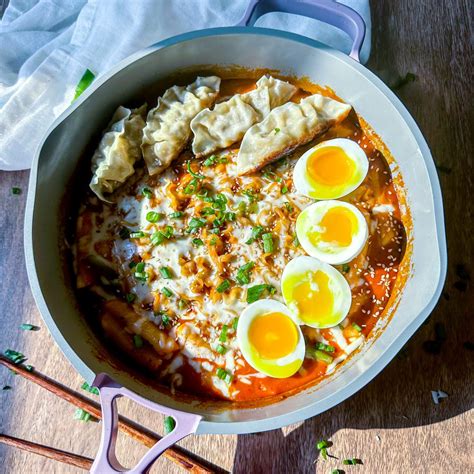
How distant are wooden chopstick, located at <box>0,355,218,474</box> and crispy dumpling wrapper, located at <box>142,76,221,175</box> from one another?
1018 millimetres

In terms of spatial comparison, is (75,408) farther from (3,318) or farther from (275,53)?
(275,53)

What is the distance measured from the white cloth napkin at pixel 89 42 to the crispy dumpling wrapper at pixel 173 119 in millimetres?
270

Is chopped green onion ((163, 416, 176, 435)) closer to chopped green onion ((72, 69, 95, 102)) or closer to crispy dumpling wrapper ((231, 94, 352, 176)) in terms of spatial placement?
crispy dumpling wrapper ((231, 94, 352, 176))

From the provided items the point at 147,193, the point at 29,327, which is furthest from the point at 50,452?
the point at 147,193

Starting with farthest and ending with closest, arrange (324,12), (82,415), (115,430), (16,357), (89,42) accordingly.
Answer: (89,42) → (16,357) → (82,415) → (324,12) → (115,430)

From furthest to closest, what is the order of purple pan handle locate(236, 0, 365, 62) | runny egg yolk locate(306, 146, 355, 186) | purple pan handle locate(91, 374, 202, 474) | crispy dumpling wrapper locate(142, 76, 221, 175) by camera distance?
crispy dumpling wrapper locate(142, 76, 221, 175), runny egg yolk locate(306, 146, 355, 186), purple pan handle locate(236, 0, 365, 62), purple pan handle locate(91, 374, 202, 474)

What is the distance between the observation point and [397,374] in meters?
2.35

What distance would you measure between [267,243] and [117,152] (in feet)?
2.54

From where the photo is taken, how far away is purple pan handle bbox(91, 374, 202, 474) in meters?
1.89

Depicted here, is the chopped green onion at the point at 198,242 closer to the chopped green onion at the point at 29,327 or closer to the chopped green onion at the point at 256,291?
the chopped green onion at the point at 256,291

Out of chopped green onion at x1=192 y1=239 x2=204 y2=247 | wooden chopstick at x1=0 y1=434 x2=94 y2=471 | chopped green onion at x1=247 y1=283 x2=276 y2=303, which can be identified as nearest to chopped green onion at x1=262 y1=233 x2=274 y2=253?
chopped green onion at x1=247 y1=283 x2=276 y2=303

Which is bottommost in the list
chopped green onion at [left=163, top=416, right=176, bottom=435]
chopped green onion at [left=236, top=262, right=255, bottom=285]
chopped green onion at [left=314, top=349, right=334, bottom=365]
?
chopped green onion at [left=163, top=416, right=176, bottom=435]

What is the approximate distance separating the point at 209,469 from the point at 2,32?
2186mm

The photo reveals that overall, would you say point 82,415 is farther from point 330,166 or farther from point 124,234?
point 330,166
